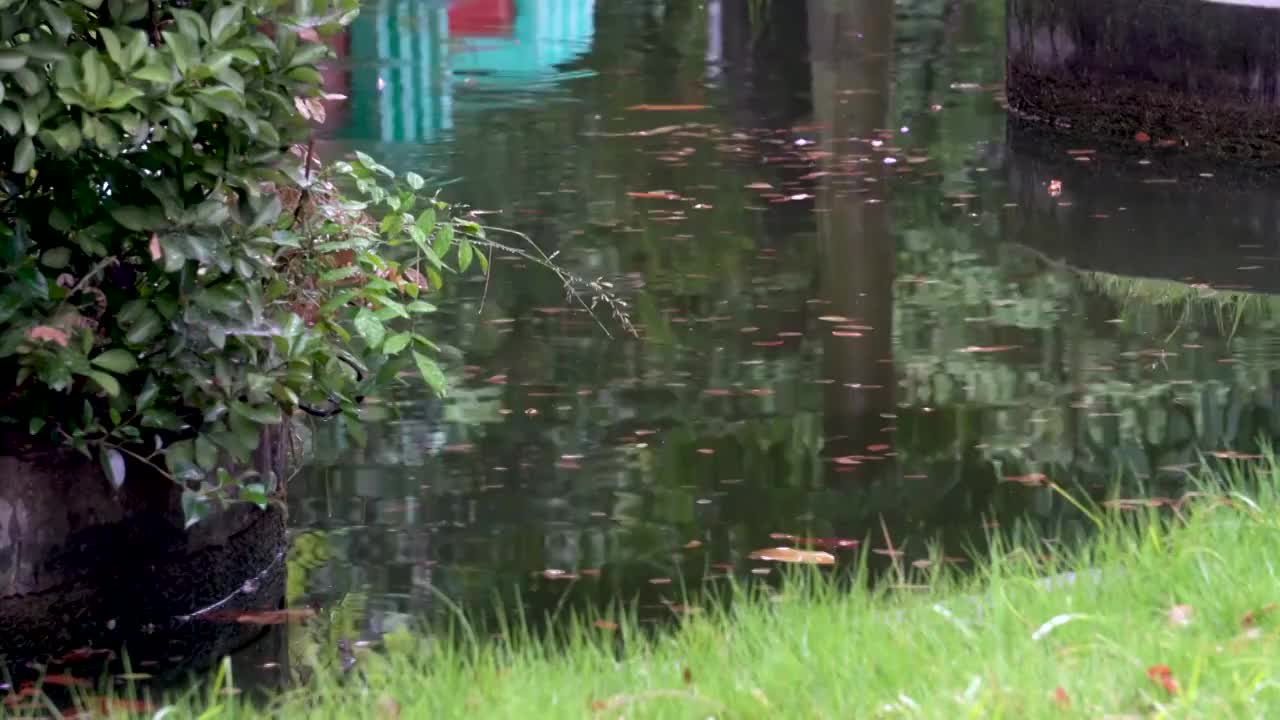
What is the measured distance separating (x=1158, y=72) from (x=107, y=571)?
876cm

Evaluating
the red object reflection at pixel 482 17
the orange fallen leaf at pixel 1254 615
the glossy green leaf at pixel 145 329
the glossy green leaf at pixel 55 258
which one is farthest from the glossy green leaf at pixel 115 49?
the red object reflection at pixel 482 17

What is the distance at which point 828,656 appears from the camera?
484cm

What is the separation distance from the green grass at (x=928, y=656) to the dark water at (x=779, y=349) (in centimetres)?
67

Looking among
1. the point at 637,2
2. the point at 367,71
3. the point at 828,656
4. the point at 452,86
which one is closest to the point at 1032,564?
the point at 828,656

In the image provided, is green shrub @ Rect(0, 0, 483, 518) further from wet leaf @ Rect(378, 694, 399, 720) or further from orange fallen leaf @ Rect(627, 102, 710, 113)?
orange fallen leaf @ Rect(627, 102, 710, 113)

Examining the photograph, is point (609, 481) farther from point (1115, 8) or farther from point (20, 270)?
point (1115, 8)

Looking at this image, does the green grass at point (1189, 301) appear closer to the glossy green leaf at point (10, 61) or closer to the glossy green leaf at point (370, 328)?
the glossy green leaf at point (370, 328)

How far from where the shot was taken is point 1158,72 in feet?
42.9

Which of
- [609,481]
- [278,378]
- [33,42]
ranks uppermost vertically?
[33,42]

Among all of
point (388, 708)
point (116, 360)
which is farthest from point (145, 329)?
point (388, 708)

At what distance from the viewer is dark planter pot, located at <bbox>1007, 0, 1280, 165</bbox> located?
12.5 meters

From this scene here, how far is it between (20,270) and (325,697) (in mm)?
1484

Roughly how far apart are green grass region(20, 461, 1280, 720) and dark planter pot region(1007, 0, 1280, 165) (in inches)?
282

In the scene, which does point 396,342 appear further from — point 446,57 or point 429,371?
point 446,57
